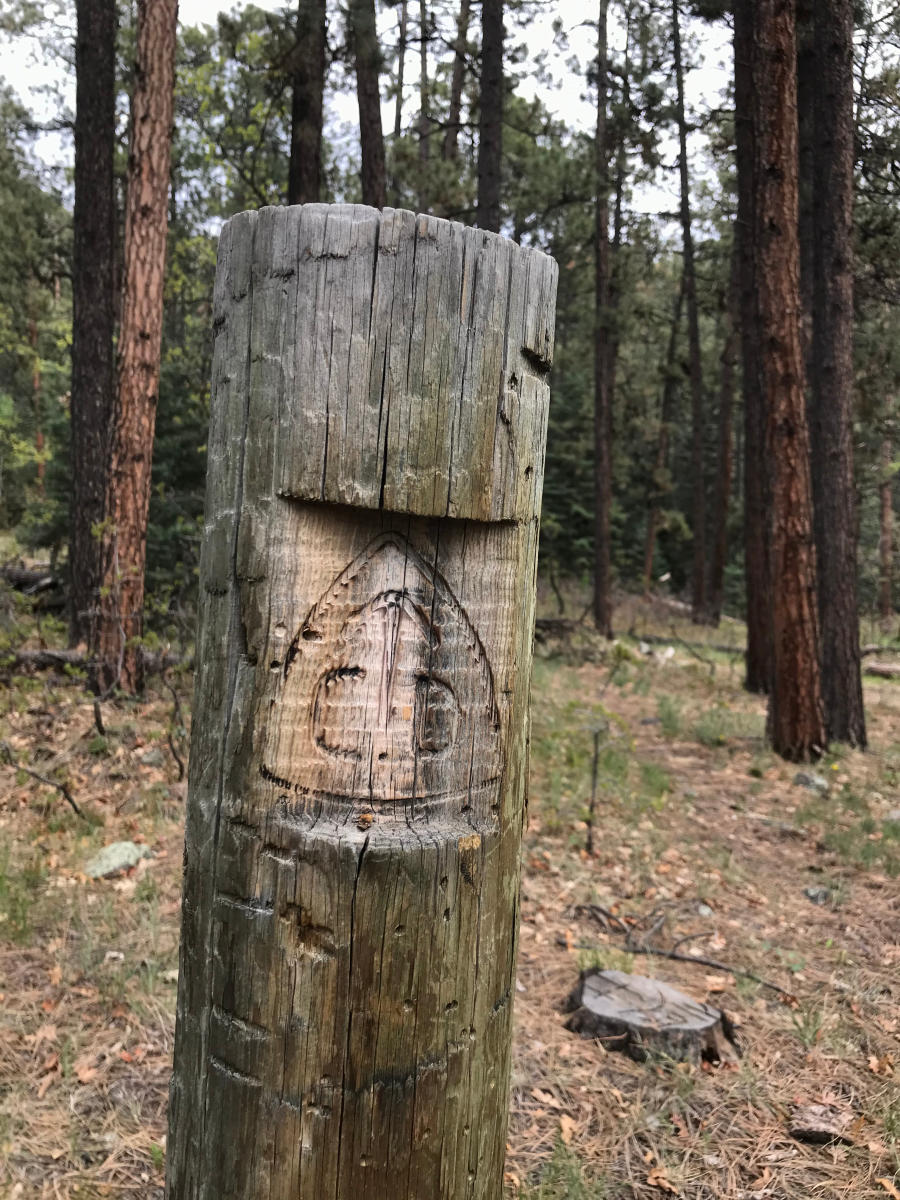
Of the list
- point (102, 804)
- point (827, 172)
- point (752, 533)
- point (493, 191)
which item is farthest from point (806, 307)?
point (102, 804)

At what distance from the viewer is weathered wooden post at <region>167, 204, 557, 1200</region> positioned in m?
Answer: 1.30

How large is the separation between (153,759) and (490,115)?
8756 millimetres

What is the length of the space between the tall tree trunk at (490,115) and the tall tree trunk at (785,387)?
347 centimetres

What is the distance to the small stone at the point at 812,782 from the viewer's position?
6824 millimetres

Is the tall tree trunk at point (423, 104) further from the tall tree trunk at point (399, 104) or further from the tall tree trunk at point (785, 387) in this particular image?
the tall tree trunk at point (785, 387)

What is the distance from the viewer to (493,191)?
10031mm

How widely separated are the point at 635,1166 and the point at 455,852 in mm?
1977

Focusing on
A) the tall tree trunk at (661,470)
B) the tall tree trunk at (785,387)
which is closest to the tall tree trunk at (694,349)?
the tall tree trunk at (661,470)

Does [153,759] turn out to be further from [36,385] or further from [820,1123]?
[36,385]

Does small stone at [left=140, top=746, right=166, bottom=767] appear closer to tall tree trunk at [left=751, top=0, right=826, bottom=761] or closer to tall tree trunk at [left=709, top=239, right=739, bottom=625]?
tall tree trunk at [left=751, top=0, right=826, bottom=761]

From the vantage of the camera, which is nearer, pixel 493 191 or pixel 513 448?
pixel 513 448

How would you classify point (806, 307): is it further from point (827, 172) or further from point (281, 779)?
point (281, 779)

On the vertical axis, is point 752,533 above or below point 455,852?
above

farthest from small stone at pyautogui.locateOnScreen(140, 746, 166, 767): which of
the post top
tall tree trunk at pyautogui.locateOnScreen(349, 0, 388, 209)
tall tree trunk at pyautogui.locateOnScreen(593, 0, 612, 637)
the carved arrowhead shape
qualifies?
tall tree trunk at pyautogui.locateOnScreen(593, 0, 612, 637)
